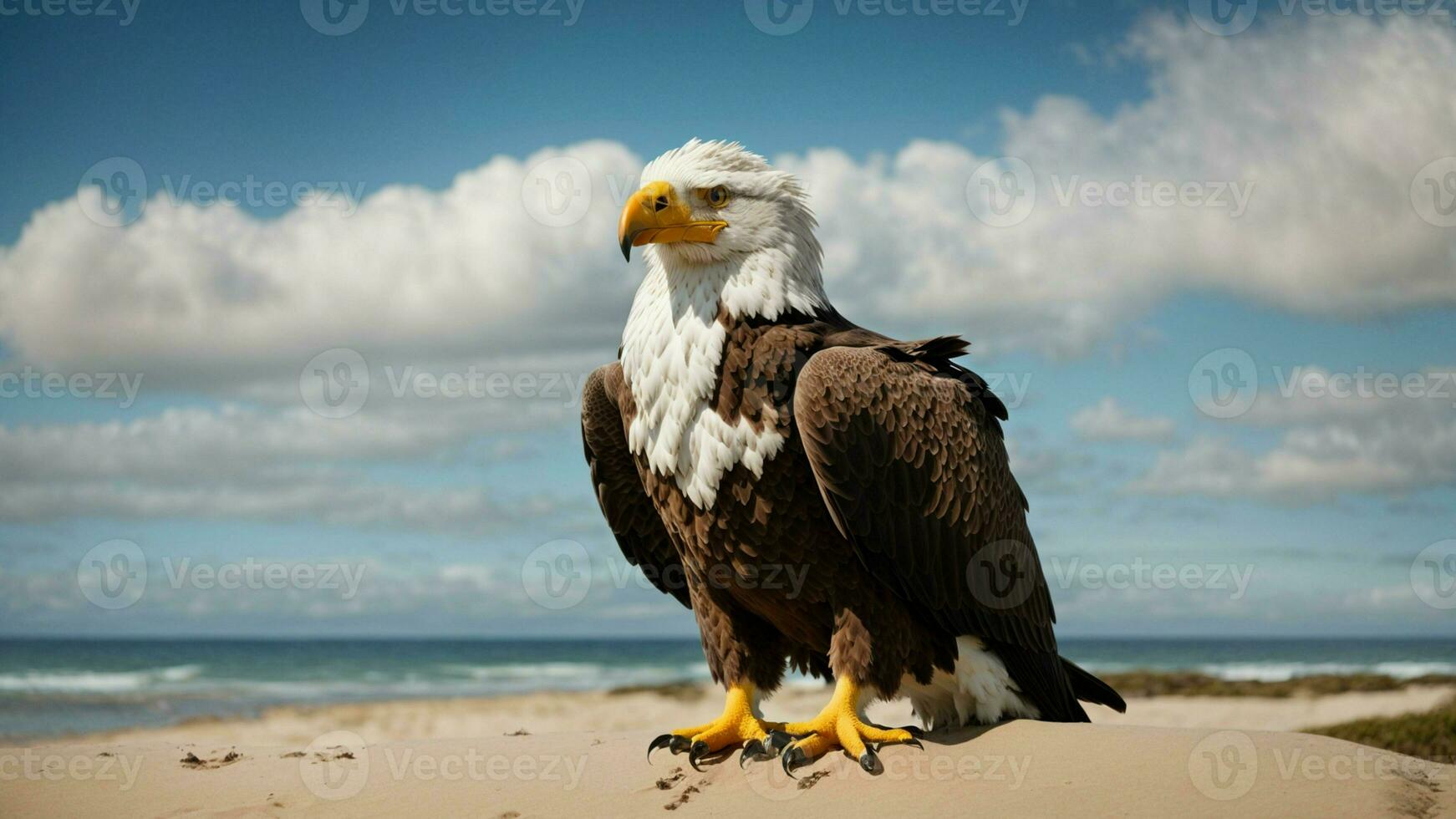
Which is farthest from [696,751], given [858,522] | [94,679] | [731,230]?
[94,679]

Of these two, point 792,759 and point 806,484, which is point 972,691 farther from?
point 806,484

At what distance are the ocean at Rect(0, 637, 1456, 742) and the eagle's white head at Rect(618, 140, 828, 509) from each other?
702 inches

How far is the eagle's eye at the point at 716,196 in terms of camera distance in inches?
209

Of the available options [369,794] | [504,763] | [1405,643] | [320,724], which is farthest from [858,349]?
[1405,643]

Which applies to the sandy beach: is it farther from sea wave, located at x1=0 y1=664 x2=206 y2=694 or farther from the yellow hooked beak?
sea wave, located at x1=0 y1=664 x2=206 y2=694

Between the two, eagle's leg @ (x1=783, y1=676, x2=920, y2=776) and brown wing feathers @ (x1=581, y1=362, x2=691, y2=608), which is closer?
eagle's leg @ (x1=783, y1=676, x2=920, y2=776)

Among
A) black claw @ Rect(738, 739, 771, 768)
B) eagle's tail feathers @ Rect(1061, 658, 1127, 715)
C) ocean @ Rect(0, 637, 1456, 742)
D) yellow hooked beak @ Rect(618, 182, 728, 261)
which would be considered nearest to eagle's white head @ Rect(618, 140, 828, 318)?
yellow hooked beak @ Rect(618, 182, 728, 261)

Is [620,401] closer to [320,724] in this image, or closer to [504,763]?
[504,763]

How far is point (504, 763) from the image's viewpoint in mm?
5762

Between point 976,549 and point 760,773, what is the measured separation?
1591 millimetres

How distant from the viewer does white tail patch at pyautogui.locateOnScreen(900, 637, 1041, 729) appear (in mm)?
5355

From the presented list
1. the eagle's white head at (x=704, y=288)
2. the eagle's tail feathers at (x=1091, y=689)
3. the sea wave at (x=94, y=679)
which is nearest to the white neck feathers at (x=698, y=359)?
the eagle's white head at (x=704, y=288)

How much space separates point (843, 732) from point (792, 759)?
0.93ft

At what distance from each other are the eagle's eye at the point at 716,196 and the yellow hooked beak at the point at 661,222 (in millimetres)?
107
